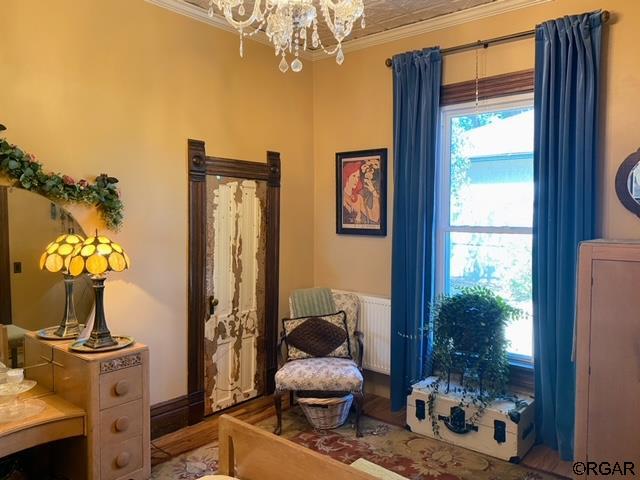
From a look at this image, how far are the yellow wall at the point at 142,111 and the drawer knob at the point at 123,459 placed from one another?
699 mm

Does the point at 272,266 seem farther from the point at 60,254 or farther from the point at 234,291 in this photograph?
the point at 60,254

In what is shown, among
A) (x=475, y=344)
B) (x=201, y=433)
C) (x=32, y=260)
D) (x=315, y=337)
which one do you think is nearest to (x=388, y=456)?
(x=475, y=344)

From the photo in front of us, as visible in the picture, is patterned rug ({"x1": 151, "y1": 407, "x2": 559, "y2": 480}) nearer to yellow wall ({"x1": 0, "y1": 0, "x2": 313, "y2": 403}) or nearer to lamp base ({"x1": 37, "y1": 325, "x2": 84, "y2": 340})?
yellow wall ({"x1": 0, "y1": 0, "x2": 313, "y2": 403})

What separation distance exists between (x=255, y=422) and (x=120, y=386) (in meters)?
1.34

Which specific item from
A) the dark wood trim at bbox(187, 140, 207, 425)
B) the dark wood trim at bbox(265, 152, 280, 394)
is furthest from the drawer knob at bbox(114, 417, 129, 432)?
the dark wood trim at bbox(265, 152, 280, 394)

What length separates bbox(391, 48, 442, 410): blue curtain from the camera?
3754 mm

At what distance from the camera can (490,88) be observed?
3.55 m

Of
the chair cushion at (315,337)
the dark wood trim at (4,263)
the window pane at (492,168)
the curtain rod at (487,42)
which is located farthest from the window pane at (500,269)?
the dark wood trim at (4,263)

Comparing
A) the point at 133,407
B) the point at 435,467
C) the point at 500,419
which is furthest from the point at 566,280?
the point at 133,407

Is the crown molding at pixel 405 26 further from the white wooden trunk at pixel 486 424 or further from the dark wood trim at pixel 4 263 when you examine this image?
the white wooden trunk at pixel 486 424

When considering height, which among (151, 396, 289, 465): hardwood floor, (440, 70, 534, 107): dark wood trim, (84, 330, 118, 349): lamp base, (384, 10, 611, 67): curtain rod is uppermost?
(384, 10, 611, 67): curtain rod

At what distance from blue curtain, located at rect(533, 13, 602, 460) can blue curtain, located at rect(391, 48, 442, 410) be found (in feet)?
2.49

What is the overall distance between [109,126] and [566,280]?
9.96 ft

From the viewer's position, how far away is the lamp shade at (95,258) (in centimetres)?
264
